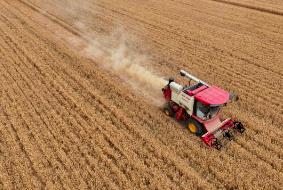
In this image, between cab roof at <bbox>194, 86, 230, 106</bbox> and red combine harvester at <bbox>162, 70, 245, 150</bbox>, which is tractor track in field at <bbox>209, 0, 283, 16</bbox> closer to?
red combine harvester at <bbox>162, 70, 245, 150</bbox>

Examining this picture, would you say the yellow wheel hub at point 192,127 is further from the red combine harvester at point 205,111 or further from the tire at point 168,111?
the tire at point 168,111

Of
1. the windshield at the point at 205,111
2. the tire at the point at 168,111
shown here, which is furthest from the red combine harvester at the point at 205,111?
the tire at the point at 168,111

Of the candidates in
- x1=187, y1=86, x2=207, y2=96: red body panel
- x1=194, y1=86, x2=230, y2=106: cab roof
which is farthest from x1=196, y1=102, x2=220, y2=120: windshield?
x1=187, y1=86, x2=207, y2=96: red body panel

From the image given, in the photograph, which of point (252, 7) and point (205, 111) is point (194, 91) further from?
point (252, 7)

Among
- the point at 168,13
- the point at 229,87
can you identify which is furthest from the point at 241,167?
the point at 168,13

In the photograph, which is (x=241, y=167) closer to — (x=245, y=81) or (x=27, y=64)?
(x=245, y=81)

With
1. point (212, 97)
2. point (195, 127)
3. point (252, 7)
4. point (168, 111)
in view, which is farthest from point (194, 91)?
point (252, 7)
